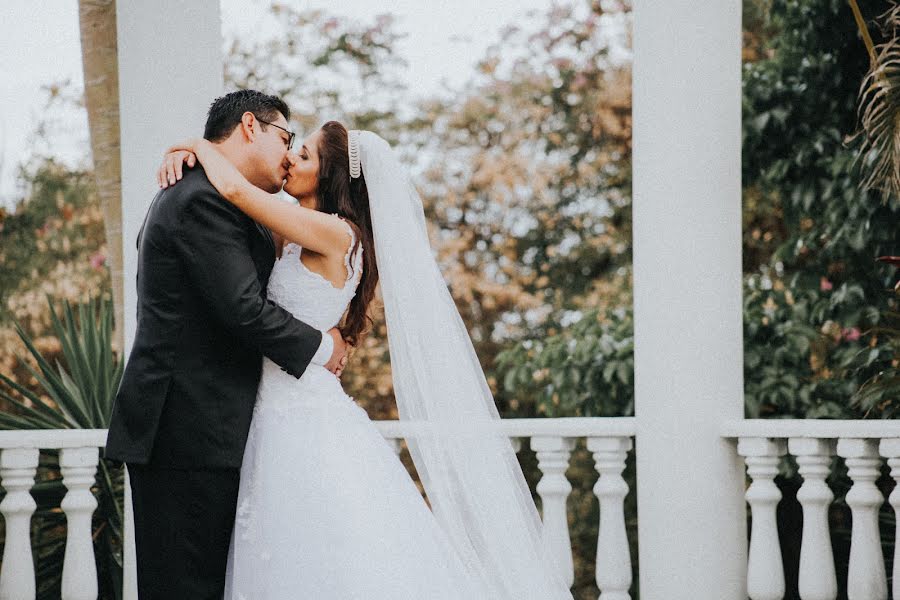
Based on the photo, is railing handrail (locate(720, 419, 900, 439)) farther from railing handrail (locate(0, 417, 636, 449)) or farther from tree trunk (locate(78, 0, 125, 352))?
tree trunk (locate(78, 0, 125, 352))

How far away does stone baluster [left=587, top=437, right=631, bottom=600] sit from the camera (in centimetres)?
362

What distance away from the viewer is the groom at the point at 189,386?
2666 millimetres

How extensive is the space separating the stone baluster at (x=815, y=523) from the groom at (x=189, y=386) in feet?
5.46

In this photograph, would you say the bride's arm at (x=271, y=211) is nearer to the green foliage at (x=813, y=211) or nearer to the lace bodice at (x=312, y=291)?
the lace bodice at (x=312, y=291)

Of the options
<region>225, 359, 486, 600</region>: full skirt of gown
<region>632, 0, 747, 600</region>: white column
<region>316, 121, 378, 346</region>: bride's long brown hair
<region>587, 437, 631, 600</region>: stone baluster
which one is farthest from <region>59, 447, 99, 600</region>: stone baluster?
<region>632, 0, 747, 600</region>: white column

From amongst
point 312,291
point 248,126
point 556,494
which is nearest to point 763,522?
point 556,494

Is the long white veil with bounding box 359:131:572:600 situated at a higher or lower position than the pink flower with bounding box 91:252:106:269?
lower

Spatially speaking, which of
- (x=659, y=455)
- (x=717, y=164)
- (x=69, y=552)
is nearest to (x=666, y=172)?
(x=717, y=164)

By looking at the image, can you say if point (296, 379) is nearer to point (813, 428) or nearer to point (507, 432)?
point (507, 432)

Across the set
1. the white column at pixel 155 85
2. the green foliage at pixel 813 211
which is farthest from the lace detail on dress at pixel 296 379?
the green foliage at pixel 813 211

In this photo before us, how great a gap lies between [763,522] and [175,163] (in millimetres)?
2170

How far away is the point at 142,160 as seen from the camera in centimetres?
366

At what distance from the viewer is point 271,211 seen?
8.96ft

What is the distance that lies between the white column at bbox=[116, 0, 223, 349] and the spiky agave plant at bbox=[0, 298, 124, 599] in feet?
2.65
